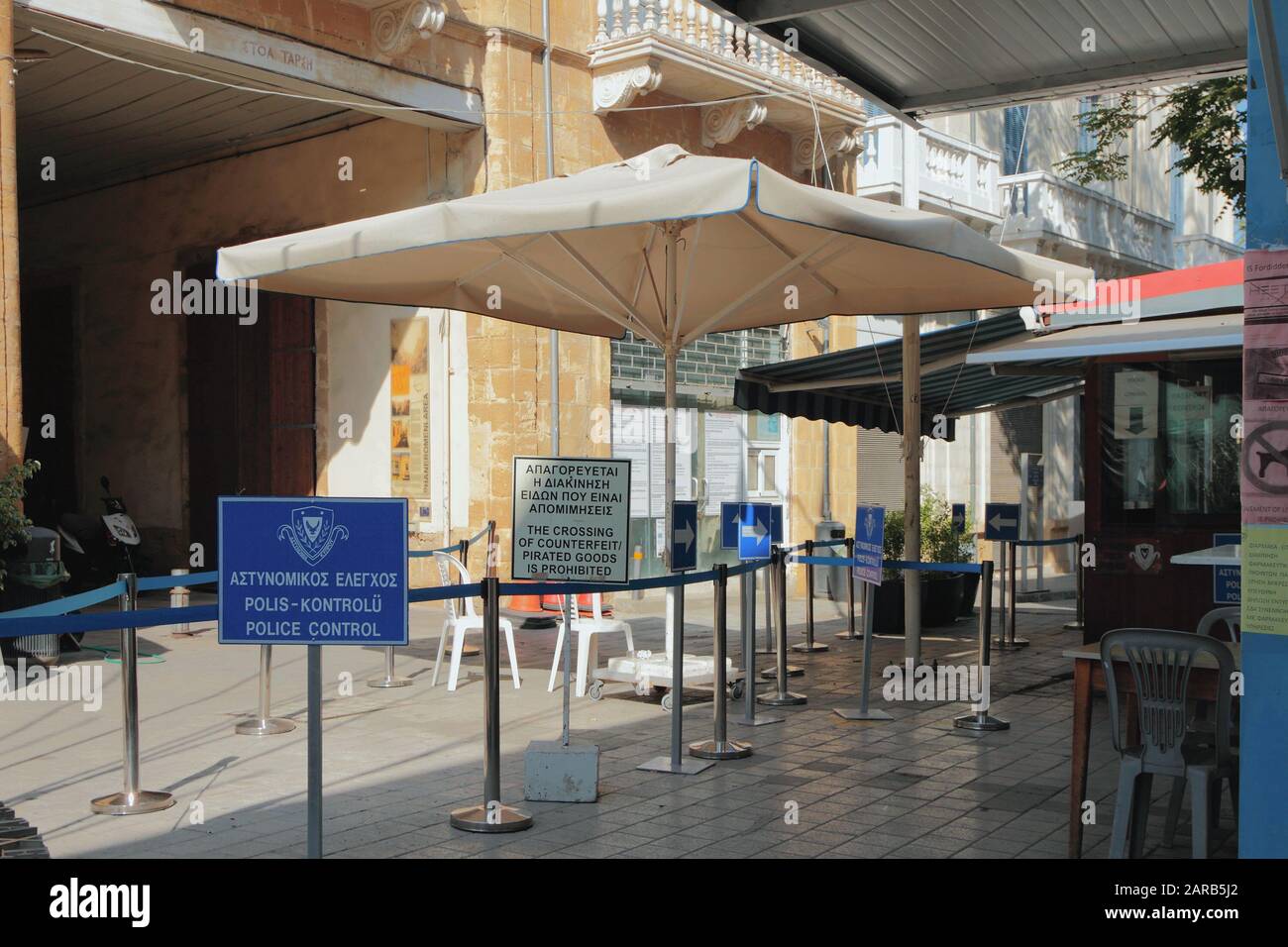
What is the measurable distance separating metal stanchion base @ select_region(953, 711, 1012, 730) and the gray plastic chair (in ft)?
10.5

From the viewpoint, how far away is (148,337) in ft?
58.4

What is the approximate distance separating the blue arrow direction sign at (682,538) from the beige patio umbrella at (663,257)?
0.09 m

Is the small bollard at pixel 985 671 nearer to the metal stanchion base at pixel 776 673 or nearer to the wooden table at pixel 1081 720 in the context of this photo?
the metal stanchion base at pixel 776 673

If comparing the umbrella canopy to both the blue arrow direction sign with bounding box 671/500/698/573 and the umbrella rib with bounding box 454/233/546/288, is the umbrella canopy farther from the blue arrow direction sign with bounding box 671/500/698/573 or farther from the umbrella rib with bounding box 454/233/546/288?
the blue arrow direction sign with bounding box 671/500/698/573

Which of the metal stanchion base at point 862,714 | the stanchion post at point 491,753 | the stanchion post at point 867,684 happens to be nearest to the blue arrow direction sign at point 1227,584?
the stanchion post at point 867,684

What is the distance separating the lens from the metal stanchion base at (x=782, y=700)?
9.34 m

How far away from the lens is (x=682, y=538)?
7.89 metres

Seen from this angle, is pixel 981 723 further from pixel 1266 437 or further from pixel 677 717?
pixel 1266 437

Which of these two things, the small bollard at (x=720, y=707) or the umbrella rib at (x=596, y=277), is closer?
the small bollard at (x=720, y=707)

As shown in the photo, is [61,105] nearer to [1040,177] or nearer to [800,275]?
[800,275]

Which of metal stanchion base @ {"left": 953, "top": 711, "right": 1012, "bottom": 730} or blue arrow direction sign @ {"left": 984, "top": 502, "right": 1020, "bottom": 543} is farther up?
blue arrow direction sign @ {"left": 984, "top": 502, "right": 1020, "bottom": 543}

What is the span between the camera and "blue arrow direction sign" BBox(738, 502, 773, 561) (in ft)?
34.9

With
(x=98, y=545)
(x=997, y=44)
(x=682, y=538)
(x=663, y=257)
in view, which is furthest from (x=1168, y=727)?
(x=98, y=545)

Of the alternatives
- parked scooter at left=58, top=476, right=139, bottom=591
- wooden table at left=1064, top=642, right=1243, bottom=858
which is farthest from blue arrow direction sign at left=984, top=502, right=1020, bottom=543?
parked scooter at left=58, top=476, right=139, bottom=591
